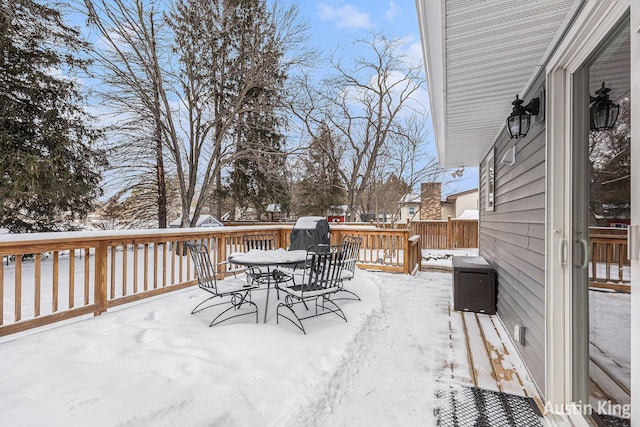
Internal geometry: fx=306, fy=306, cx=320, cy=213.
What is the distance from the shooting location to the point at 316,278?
3098 millimetres

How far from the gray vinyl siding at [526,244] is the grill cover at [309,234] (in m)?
2.62

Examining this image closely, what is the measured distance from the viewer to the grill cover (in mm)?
5191

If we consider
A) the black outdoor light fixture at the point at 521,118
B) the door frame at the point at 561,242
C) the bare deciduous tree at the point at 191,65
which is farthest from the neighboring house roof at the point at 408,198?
the door frame at the point at 561,242

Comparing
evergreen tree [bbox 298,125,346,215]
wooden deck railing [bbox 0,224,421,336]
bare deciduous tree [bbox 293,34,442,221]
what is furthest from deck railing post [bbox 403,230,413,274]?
bare deciduous tree [bbox 293,34,442,221]

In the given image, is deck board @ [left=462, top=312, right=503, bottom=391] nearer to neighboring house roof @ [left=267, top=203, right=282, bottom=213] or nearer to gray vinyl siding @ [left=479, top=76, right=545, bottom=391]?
gray vinyl siding @ [left=479, top=76, right=545, bottom=391]

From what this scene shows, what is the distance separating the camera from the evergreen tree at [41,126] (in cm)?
682

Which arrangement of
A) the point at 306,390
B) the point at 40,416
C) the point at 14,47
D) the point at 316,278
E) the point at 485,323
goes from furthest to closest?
the point at 14,47 < the point at 485,323 < the point at 316,278 < the point at 306,390 < the point at 40,416

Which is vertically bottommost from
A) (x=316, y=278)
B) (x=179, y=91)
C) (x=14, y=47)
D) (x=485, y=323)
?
(x=485, y=323)

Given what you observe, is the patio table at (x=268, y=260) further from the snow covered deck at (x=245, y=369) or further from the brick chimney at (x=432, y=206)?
the brick chimney at (x=432, y=206)

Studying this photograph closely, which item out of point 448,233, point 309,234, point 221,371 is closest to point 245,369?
point 221,371

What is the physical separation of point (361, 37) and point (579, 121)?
10.5 metres

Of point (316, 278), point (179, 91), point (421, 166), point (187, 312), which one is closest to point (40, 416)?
point (187, 312)

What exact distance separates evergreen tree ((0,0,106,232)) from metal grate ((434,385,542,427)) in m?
8.77

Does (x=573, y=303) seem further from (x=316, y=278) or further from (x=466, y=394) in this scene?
(x=316, y=278)
